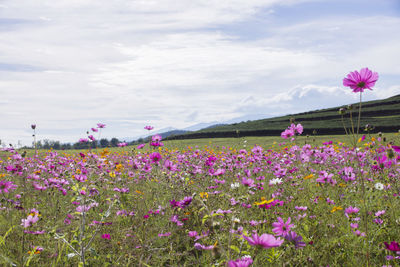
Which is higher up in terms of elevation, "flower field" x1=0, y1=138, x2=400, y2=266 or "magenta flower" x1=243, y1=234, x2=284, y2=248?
"magenta flower" x1=243, y1=234, x2=284, y2=248

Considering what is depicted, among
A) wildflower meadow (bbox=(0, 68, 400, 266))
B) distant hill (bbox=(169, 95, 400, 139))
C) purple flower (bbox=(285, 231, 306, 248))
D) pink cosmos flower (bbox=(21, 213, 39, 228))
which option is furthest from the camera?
distant hill (bbox=(169, 95, 400, 139))

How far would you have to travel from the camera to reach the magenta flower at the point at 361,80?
187cm

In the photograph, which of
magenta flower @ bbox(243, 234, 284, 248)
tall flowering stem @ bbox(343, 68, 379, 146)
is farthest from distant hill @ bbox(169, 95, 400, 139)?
magenta flower @ bbox(243, 234, 284, 248)

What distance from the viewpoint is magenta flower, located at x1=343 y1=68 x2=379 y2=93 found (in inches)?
73.7

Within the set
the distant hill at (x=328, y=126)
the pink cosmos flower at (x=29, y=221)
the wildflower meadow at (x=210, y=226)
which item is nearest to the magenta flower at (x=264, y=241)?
the wildflower meadow at (x=210, y=226)

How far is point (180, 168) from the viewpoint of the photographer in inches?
195

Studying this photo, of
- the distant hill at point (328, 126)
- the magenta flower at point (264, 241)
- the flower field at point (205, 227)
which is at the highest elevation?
the distant hill at point (328, 126)

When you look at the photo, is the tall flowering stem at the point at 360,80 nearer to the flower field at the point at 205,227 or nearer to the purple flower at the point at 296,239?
the flower field at the point at 205,227

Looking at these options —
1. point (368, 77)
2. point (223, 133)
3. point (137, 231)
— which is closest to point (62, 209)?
point (137, 231)

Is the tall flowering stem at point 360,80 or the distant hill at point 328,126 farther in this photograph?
the distant hill at point 328,126

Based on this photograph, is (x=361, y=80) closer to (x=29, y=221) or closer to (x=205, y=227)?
(x=205, y=227)

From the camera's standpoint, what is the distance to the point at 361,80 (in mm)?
1912

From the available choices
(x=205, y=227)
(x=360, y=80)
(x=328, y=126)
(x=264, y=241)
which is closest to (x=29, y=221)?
(x=205, y=227)

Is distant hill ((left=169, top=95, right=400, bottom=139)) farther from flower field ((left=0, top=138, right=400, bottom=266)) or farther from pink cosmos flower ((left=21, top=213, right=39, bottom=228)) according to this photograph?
pink cosmos flower ((left=21, top=213, right=39, bottom=228))
